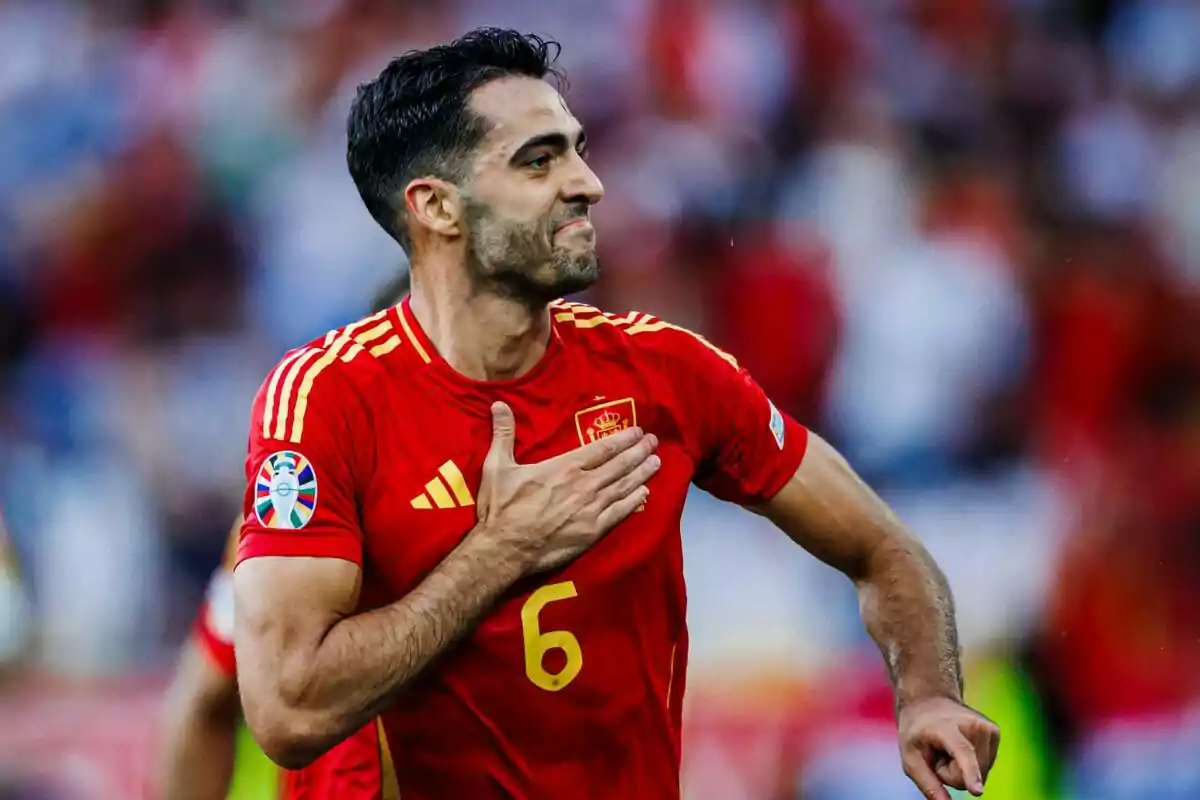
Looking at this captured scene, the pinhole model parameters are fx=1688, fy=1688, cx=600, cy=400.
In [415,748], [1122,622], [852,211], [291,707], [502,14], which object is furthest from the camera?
[502,14]

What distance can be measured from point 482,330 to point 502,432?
0.75 ft

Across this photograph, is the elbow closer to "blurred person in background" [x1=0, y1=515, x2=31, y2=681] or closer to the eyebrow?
the eyebrow

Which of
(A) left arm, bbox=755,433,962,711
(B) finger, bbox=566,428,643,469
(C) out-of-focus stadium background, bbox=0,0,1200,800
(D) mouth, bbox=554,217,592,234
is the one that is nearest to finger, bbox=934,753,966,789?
(A) left arm, bbox=755,433,962,711

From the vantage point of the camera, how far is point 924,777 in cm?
294

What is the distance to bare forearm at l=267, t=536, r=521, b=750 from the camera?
2729 mm

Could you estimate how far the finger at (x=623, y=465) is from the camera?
9.80 feet

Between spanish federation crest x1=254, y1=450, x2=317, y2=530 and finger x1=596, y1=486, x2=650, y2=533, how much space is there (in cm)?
51

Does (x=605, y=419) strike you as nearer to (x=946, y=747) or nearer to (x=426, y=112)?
(x=426, y=112)

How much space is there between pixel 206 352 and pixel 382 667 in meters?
3.99

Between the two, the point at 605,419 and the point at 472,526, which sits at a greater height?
the point at 605,419

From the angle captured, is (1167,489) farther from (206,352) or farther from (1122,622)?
(206,352)

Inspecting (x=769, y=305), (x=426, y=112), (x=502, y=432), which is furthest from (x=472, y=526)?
(x=769, y=305)

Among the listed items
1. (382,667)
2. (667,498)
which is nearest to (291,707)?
(382,667)

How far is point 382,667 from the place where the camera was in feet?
9.04
